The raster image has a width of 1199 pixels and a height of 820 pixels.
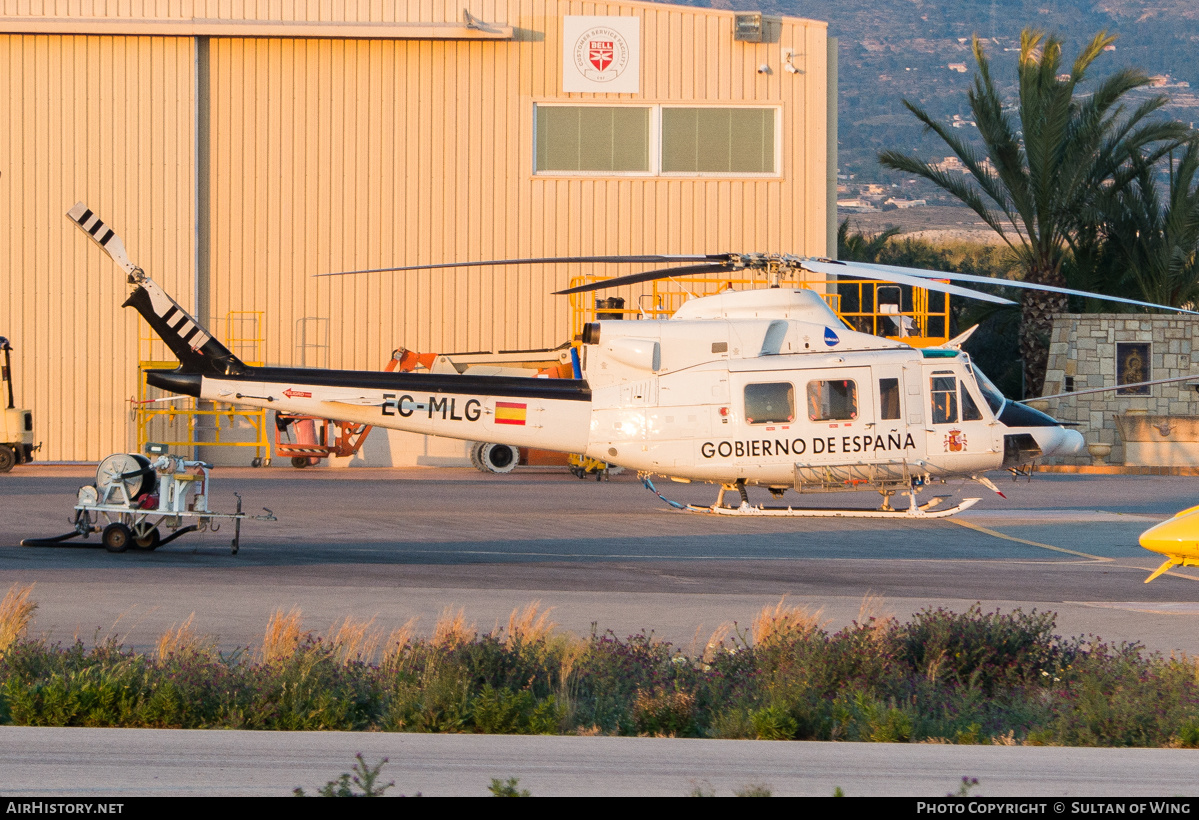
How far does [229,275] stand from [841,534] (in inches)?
719

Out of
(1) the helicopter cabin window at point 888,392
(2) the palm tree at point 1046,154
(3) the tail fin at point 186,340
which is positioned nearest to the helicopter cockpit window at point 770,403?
(1) the helicopter cabin window at point 888,392

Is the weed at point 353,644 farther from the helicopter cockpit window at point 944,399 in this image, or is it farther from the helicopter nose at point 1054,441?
the helicopter nose at point 1054,441

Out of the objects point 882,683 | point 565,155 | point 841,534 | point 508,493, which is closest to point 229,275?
point 565,155

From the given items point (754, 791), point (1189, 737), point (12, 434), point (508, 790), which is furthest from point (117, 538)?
point (12, 434)

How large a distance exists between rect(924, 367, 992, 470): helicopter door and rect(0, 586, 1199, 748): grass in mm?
7714

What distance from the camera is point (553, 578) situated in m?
12.5

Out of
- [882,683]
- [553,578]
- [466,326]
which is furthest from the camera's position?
[466,326]

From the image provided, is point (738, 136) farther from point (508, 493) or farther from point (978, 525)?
point (978, 525)

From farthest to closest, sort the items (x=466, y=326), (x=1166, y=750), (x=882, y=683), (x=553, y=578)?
(x=466, y=326) → (x=553, y=578) → (x=882, y=683) → (x=1166, y=750)

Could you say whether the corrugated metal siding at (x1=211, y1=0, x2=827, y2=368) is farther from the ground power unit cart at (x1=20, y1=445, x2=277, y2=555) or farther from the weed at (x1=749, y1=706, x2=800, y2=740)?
the weed at (x1=749, y1=706, x2=800, y2=740)

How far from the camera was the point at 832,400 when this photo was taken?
16781 mm

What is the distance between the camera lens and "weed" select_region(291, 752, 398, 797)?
4773 millimetres

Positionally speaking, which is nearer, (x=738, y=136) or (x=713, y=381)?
(x=713, y=381)

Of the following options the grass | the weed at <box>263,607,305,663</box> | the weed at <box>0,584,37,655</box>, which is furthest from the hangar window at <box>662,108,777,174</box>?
the weed at <box>263,607,305,663</box>
